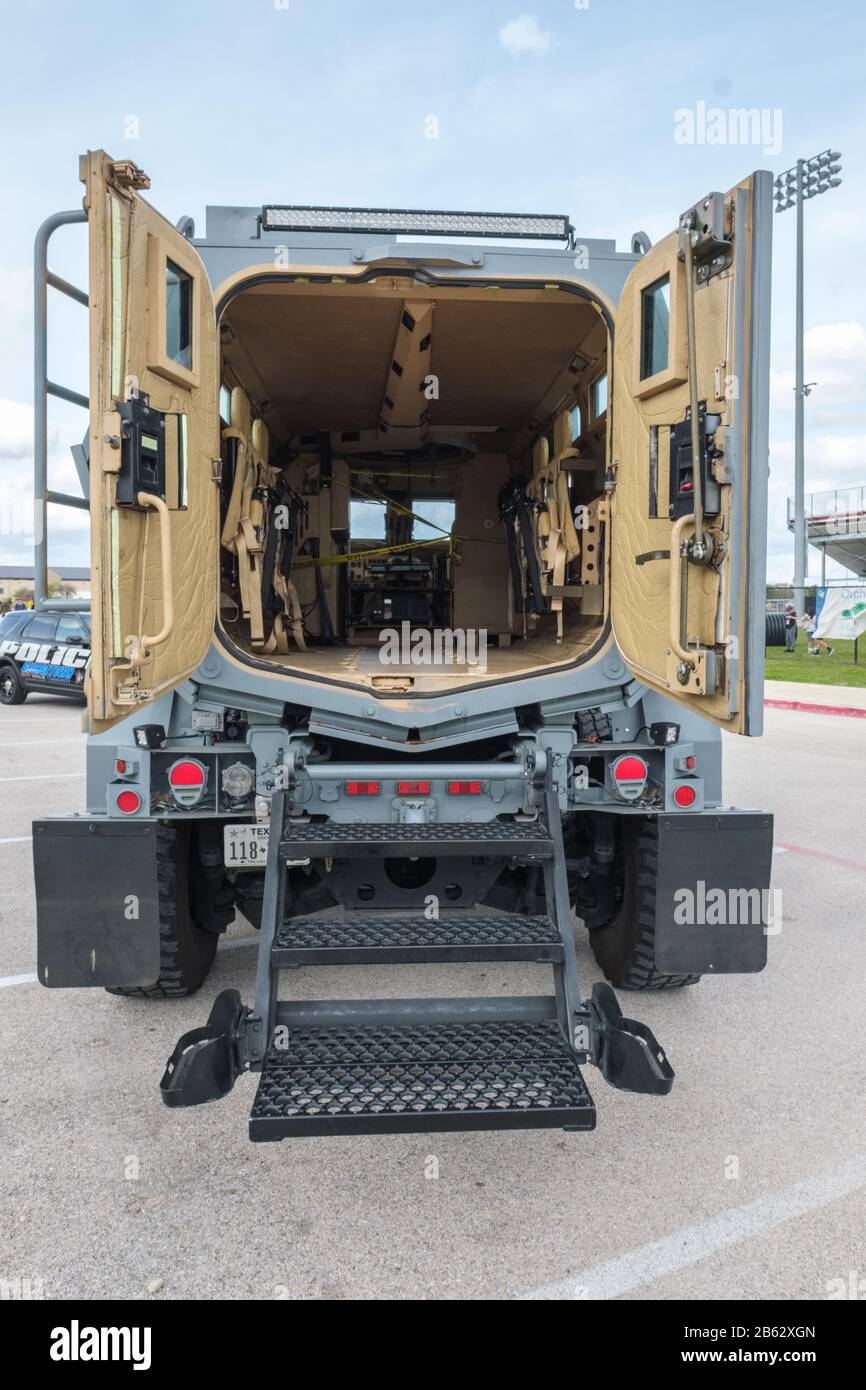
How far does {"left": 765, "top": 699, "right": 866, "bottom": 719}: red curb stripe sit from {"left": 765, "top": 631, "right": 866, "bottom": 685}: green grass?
12.6 ft

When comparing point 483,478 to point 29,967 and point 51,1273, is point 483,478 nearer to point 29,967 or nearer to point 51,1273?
point 29,967

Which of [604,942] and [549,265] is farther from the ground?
[549,265]

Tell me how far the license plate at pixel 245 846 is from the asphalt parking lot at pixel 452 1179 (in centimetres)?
79

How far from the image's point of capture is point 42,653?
1595cm

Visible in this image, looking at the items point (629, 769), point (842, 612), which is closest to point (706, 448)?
point (629, 769)

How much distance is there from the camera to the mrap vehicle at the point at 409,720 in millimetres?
2910

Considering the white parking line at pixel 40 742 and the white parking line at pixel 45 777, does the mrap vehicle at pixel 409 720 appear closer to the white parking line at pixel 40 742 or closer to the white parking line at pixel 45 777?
the white parking line at pixel 45 777

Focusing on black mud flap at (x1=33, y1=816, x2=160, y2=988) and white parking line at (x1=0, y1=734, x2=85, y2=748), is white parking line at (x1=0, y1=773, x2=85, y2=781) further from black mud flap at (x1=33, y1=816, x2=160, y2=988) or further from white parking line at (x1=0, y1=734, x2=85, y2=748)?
black mud flap at (x1=33, y1=816, x2=160, y2=988)

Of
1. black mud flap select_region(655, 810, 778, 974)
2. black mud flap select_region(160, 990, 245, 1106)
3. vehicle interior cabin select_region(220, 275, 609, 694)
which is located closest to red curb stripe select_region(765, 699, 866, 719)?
vehicle interior cabin select_region(220, 275, 609, 694)

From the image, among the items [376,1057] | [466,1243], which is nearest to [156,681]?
[376,1057]

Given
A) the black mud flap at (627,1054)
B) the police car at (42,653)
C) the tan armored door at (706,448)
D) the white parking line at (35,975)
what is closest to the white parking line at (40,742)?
the police car at (42,653)

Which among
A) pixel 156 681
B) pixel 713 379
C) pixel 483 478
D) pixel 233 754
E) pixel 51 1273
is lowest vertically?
pixel 51 1273

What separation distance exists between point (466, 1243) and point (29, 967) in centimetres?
289

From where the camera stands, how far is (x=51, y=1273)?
7.75ft
